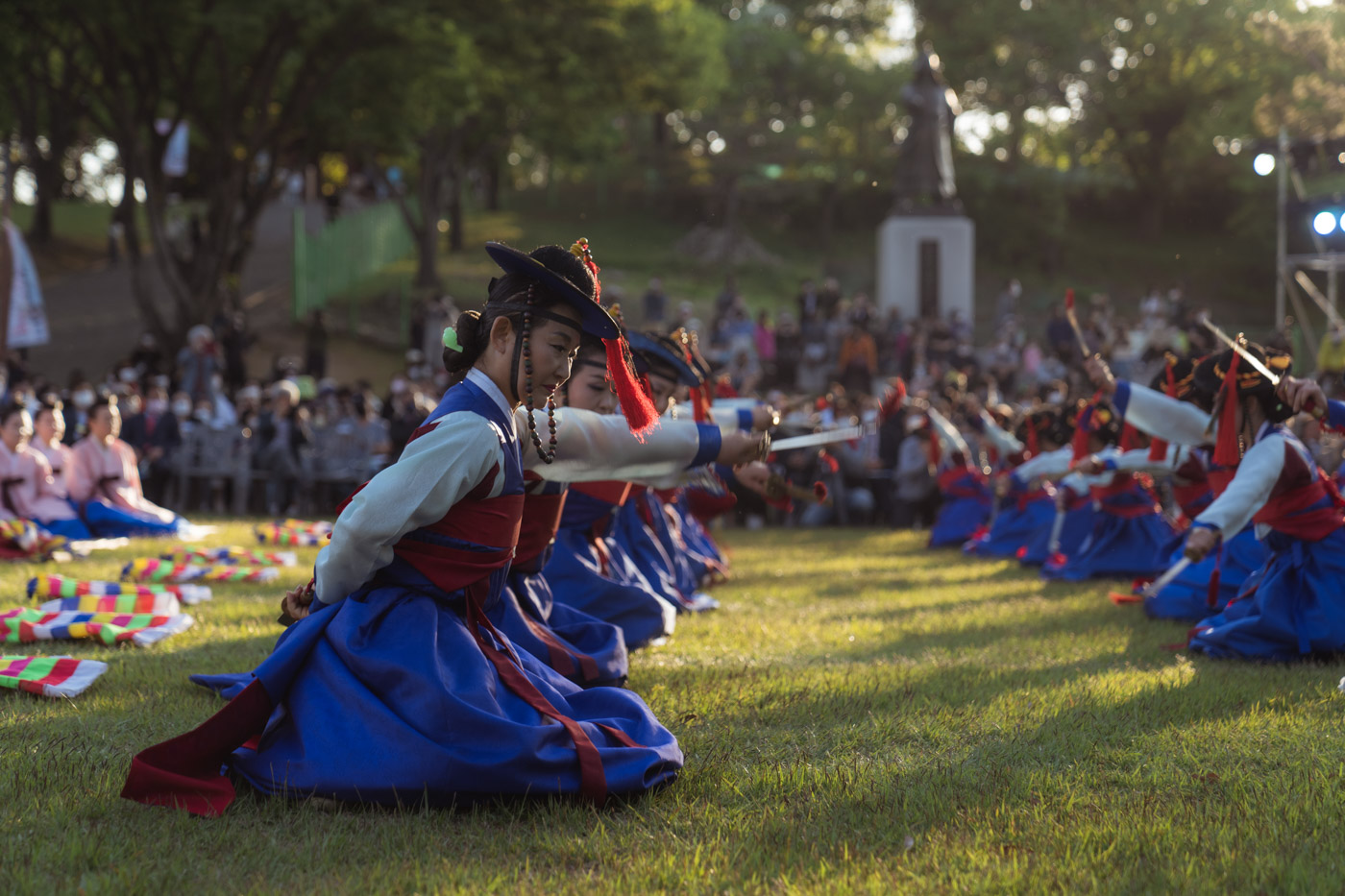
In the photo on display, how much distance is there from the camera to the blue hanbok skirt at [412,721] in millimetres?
3613

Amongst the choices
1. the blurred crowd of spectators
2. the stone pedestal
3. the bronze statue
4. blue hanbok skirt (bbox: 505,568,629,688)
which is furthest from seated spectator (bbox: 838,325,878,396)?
blue hanbok skirt (bbox: 505,568,629,688)

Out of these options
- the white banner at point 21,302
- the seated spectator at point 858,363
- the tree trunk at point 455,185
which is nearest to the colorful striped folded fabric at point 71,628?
the white banner at point 21,302

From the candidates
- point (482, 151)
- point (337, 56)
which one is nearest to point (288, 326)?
point (482, 151)

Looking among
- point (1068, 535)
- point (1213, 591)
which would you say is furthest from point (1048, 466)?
point (1213, 591)

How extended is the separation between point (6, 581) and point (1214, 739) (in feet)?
25.3

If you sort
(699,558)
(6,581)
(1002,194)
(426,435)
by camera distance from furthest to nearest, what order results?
(1002,194) → (699,558) → (6,581) → (426,435)

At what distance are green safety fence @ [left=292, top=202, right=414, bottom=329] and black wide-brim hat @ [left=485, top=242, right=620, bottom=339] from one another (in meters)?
23.9

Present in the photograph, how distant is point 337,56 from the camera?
19.5m

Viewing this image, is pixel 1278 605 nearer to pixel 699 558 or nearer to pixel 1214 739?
pixel 1214 739

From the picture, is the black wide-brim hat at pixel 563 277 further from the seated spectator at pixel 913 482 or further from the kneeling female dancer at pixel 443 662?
the seated spectator at pixel 913 482

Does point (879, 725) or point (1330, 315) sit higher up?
point (1330, 315)

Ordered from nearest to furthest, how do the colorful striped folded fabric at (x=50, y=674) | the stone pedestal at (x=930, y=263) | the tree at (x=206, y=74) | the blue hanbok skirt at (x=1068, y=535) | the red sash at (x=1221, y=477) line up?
1. the colorful striped folded fabric at (x=50, y=674)
2. the red sash at (x=1221, y=477)
3. the blue hanbok skirt at (x=1068, y=535)
4. the tree at (x=206, y=74)
5. the stone pedestal at (x=930, y=263)

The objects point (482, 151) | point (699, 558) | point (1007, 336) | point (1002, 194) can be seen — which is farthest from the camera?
point (1002, 194)

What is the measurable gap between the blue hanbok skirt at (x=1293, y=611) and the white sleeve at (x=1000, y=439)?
6752mm
